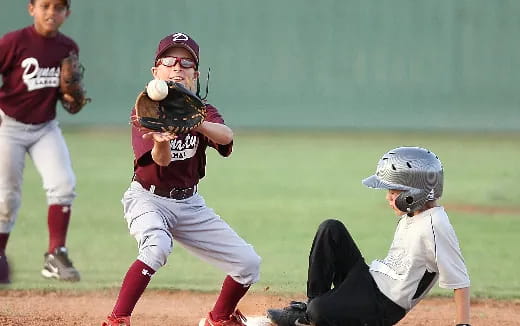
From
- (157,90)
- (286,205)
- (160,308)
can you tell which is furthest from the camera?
(286,205)

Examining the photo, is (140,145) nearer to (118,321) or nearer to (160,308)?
(118,321)

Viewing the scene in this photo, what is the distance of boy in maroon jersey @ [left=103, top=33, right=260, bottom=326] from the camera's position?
490cm

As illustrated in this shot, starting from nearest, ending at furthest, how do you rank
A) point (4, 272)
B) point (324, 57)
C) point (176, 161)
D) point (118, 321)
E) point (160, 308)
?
point (118, 321), point (176, 161), point (160, 308), point (4, 272), point (324, 57)

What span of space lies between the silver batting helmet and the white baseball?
0.98 metres

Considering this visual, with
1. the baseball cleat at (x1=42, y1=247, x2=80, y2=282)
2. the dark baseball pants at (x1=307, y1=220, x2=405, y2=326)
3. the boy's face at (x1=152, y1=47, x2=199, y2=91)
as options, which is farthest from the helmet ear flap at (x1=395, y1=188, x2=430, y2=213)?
the baseball cleat at (x1=42, y1=247, x2=80, y2=282)

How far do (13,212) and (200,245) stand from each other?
2.18 meters

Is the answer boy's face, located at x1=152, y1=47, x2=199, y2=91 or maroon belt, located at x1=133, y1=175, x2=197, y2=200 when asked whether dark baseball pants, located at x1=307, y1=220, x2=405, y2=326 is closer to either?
maroon belt, located at x1=133, y1=175, x2=197, y2=200

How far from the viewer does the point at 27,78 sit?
275 inches

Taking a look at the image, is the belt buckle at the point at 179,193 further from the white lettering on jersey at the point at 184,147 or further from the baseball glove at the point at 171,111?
the baseball glove at the point at 171,111

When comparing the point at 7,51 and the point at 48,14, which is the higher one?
the point at 48,14

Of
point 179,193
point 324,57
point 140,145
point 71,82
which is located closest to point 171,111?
point 140,145

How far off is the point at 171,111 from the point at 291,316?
1.17m

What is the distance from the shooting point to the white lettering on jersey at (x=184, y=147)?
5.06 metres

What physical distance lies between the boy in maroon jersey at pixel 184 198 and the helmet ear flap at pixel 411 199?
2.74 feet
